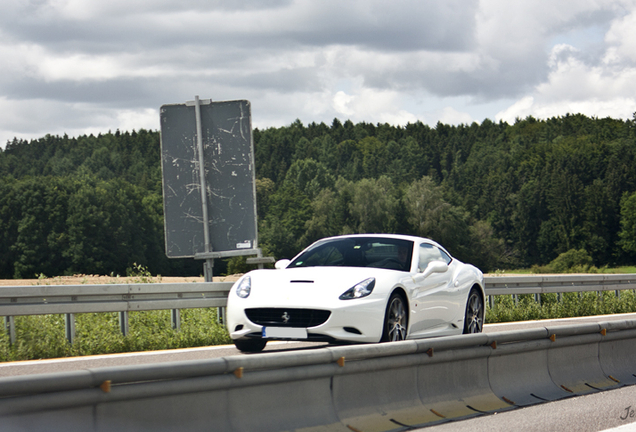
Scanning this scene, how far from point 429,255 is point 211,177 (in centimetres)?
518

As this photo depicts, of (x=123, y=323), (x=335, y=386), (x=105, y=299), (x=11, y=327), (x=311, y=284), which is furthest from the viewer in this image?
(x=123, y=323)

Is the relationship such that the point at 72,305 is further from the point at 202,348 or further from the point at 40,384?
the point at 40,384

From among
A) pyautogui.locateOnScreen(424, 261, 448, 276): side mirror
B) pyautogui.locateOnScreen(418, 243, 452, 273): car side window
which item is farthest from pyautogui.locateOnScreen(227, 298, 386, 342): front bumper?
pyautogui.locateOnScreen(418, 243, 452, 273): car side window

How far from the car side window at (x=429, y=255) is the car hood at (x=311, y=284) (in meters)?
0.82

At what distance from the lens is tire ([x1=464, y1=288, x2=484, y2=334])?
1042 cm

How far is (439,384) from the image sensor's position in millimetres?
6305

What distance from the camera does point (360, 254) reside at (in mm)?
9445

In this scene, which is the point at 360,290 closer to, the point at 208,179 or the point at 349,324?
the point at 349,324

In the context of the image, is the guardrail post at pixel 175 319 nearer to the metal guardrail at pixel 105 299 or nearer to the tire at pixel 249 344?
the metal guardrail at pixel 105 299

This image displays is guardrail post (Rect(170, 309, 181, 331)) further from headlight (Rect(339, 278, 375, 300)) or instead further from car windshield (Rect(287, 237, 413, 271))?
headlight (Rect(339, 278, 375, 300))

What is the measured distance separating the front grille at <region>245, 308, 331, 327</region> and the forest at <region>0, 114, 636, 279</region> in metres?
80.2

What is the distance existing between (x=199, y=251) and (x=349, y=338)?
642 centimetres

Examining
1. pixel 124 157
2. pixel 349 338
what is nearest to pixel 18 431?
pixel 349 338

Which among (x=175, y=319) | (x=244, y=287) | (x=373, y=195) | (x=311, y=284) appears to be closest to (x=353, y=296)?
(x=311, y=284)
